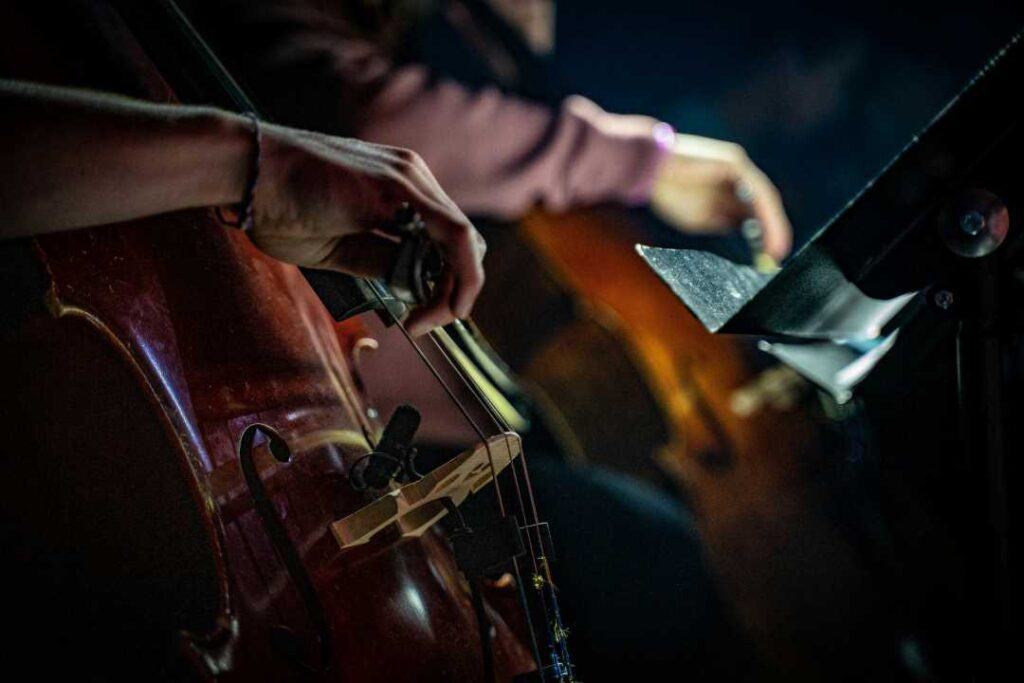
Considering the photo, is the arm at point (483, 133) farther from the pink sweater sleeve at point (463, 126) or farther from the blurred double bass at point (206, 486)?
the blurred double bass at point (206, 486)

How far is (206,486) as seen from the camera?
434 millimetres

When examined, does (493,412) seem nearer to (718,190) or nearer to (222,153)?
(222,153)

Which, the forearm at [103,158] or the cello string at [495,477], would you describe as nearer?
the forearm at [103,158]

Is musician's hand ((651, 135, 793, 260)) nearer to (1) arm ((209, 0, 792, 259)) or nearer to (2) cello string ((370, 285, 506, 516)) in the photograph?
(1) arm ((209, 0, 792, 259))

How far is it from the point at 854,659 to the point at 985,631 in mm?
1052

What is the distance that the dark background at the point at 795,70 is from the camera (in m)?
1.73

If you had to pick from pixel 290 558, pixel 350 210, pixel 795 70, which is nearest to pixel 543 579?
pixel 290 558

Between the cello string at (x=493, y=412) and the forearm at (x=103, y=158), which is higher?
the forearm at (x=103, y=158)

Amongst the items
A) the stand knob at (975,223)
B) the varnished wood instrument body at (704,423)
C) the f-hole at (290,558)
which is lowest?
the varnished wood instrument body at (704,423)

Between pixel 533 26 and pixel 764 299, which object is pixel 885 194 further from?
pixel 533 26

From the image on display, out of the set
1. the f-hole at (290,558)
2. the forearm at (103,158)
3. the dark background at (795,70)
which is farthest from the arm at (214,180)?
the dark background at (795,70)

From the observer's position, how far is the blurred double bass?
44 centimetres

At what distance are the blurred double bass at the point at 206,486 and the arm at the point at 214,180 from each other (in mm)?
52

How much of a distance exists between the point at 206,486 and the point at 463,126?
2.67 feet
